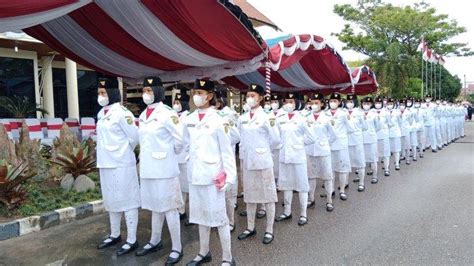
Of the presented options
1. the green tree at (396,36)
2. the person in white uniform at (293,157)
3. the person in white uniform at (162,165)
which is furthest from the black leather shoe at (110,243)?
the green tree at (396,36)

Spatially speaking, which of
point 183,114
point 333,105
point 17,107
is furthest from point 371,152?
point 17,107

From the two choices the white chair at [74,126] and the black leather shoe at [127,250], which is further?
the white chair at [74,126]

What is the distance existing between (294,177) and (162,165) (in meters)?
1.94

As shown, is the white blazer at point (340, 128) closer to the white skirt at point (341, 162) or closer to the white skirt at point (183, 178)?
the white skirt at point (341, 162)

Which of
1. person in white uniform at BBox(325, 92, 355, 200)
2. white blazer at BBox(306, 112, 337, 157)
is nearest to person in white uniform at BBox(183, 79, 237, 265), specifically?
white blazer at BBox(306, 112, 337, 157)

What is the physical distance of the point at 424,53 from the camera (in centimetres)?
1600

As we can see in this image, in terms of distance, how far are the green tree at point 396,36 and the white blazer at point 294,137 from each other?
62.4ft

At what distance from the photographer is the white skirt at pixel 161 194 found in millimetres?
3912

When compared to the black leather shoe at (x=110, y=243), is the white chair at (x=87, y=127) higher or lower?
higher

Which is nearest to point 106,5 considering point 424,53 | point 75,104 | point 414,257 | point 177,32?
point 177,32

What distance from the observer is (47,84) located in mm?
12883

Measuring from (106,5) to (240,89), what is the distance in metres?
6.24

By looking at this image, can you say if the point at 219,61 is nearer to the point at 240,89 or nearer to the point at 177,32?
the point at 177,32

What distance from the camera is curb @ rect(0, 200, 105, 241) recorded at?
15.6 ft
